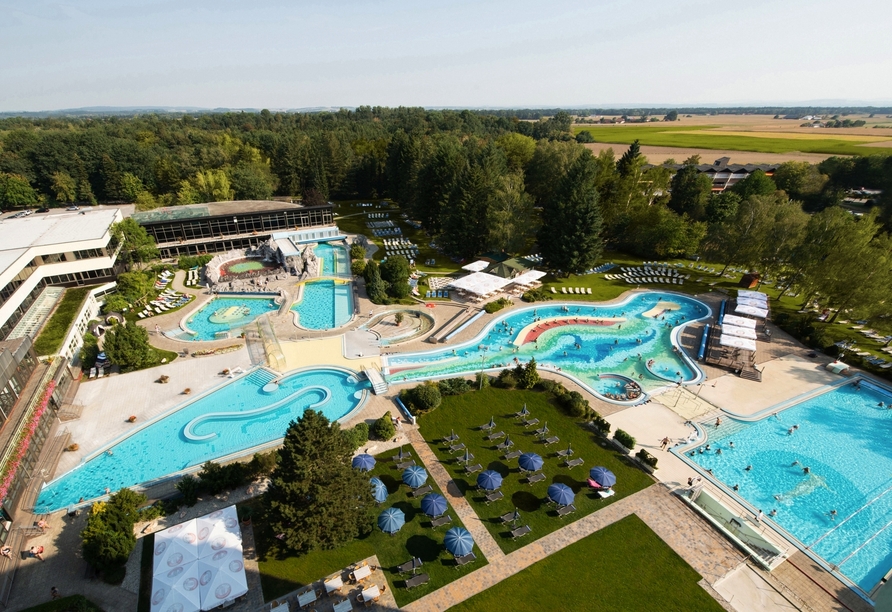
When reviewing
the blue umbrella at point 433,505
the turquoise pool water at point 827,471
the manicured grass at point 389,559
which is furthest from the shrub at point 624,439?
the blue umbrella at point 433,505

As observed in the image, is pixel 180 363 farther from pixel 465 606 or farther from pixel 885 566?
pixel 885 566

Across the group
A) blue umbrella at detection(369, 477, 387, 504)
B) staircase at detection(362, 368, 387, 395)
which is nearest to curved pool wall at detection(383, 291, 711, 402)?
staircase at detection(362, 368, 387, 395)

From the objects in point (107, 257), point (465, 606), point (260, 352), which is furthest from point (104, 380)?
point (465, 606)

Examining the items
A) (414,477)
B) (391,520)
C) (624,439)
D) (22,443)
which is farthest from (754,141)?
(22,443)

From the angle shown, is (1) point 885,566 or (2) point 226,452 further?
(2) point 226,452

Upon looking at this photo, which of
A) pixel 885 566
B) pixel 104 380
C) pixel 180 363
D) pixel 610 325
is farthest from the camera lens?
pixel 610 325

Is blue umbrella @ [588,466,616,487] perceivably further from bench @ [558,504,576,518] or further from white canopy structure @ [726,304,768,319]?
white canopy structure @ [726,304,768,319]
